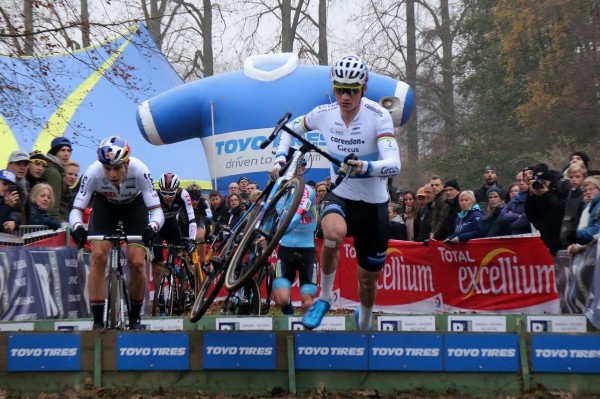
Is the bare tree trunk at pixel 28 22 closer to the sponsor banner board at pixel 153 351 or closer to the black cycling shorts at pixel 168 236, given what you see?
the black cycling shorts at pixel 168 236

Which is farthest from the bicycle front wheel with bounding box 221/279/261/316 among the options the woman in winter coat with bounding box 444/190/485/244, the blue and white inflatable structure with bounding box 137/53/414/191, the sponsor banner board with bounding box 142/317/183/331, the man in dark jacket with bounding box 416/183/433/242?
the blue and white inflatable structure with bounding box 137/53/414/191

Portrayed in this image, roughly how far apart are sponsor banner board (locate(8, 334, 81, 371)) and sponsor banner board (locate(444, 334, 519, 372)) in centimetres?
319

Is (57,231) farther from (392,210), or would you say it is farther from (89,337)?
(392,210)

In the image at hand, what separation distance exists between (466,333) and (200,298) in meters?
2.40

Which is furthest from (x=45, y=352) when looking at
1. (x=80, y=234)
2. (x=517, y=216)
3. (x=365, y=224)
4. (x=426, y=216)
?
(x=426, y=216)

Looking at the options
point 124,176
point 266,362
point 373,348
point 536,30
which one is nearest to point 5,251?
point 124,176

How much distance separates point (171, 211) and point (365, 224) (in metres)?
5.46

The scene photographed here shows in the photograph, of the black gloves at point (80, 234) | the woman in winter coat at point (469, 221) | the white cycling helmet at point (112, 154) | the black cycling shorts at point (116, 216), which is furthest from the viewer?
the woman in winter coat at point (469, 221)

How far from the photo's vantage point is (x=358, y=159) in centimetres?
877

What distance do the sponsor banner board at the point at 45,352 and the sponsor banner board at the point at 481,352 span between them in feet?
10.5

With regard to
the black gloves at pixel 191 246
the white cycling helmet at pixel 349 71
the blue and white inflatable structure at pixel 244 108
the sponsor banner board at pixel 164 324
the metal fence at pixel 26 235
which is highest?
the blue and white inflatable structure at pixel 244 108

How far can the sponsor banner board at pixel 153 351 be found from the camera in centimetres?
859

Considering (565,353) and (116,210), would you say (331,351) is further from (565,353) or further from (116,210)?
(116,210)

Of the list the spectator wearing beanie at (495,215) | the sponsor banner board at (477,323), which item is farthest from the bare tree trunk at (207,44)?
the sponsor banner board at (477,323)
